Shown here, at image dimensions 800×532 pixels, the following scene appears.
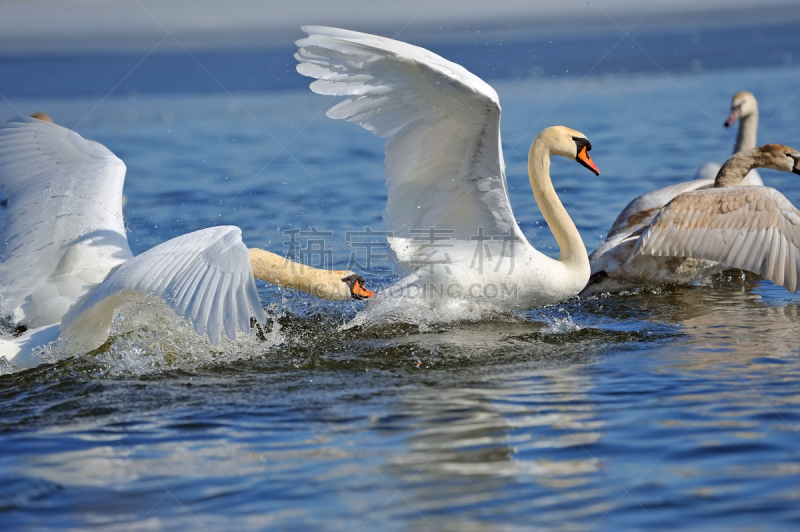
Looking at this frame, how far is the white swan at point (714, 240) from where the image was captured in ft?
23.7

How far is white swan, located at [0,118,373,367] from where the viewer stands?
4.91 metres

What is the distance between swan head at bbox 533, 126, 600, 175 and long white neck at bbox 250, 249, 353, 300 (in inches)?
67.7

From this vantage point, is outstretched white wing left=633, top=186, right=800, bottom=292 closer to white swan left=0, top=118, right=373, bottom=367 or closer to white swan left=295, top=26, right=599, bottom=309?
white swan left=295, top=26, right=599, bottom=309

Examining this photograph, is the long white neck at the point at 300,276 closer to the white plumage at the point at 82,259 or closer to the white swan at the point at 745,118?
the white plumage at the point at 82,259

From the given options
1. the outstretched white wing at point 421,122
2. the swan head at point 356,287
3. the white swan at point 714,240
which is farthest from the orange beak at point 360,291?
the white swan at point 714,240

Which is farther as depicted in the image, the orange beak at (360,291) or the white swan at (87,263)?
the orange beak at (360,291)

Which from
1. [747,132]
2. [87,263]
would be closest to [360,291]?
[87,263]

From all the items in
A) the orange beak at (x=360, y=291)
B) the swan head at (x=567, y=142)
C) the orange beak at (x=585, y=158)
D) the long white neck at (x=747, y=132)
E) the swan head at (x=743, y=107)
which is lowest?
the orange beak at (x=360, y=291)

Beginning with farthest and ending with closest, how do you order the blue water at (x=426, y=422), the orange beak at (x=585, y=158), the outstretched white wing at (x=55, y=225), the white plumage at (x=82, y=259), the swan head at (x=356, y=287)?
the orange beak at (x=585, y=158), the swan head at (x=356, y=287), the outstretched white wing at (x=55, y=225), the white plumage at (x=82, y=259), the blue water at (x=426, y=422)

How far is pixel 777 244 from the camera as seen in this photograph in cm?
724

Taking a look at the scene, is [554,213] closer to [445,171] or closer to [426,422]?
[445,171]

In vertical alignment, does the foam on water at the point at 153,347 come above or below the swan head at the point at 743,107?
below

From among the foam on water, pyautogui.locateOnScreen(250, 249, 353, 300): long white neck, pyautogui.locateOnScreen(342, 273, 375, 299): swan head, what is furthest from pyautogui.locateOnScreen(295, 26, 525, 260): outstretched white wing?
the foam on water

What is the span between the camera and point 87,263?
21.0 ft
